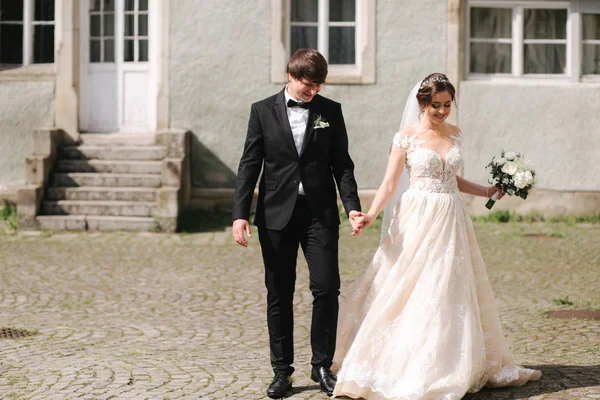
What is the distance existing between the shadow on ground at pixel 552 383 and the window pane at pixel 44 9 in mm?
10854

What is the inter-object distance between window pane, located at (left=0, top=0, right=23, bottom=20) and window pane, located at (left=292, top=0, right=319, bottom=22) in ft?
13.2

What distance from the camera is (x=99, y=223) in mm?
13727

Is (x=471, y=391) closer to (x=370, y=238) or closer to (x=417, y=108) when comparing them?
(x=417, y=108)

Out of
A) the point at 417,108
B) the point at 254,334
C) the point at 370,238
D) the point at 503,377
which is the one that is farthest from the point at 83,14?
the point at 503,377

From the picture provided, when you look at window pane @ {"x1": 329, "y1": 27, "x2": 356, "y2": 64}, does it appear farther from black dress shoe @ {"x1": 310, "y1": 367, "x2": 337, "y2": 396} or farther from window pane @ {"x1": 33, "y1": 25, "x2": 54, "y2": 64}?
black dress shoe @ {"x1": 310, "y1": 367, "x2": 337, "y2": 396}

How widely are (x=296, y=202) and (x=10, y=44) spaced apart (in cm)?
1080

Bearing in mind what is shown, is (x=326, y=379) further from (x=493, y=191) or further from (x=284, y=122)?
(x=493, y=191)

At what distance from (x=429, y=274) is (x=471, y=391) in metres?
0.69

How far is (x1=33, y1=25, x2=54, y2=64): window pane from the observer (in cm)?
1555

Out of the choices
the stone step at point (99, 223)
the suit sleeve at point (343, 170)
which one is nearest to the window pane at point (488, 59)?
the stone step at point (99, 223)

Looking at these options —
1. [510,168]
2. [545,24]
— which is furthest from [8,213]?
[510,168]

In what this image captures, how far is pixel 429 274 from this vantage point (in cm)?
595

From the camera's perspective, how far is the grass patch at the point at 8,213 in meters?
14.4

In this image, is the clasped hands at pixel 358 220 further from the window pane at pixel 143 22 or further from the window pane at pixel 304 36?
the window pane at pixel 143 22
